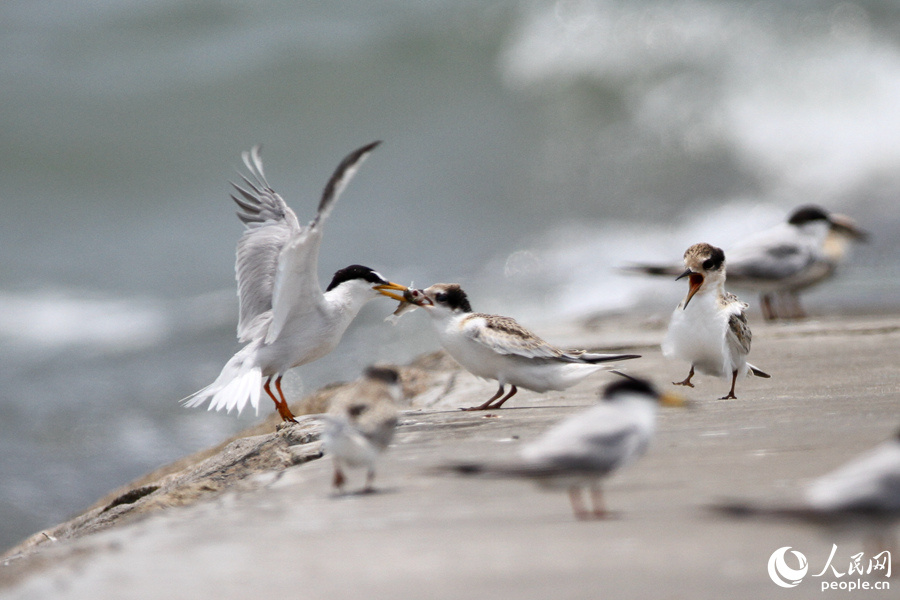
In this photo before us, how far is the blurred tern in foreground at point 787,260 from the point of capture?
835 cm

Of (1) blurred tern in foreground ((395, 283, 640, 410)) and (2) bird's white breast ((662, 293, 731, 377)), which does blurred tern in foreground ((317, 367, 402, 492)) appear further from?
(2) bird's white breast ((662, 293, 731, 377))

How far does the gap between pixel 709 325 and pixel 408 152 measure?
15.1 m

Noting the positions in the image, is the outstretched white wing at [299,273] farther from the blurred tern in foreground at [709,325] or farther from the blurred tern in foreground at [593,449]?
the blurred tern in foreground at [593,449]

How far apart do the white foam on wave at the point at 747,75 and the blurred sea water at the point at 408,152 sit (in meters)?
0.05

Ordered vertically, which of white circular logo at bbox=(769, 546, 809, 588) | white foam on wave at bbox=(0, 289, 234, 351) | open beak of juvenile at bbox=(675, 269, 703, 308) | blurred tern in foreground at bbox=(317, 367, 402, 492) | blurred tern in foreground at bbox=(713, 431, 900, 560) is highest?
white foam on wave at bbox=(0, 289, 234, 351)

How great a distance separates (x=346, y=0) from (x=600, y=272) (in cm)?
1196

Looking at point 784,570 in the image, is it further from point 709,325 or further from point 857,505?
point 709,325

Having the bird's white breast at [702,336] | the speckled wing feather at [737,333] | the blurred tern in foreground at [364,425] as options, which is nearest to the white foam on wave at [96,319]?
the bird's white breast at [702,336]

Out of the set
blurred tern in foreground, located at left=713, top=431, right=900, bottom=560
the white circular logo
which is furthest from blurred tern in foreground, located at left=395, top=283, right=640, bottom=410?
blurred tern in foreground, located at left=713, top=431, right=900, bottom=560

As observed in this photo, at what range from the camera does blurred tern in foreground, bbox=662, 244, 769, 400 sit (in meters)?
4.84

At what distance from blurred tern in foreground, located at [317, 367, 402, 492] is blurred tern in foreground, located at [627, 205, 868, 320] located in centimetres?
550

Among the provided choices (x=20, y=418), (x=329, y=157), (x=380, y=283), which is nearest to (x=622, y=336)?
(x=380, y=283)

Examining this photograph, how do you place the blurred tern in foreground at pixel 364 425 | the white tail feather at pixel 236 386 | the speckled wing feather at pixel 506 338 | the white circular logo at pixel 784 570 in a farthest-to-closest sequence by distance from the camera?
the white tail feather at pixel 236 386 < the speckled wing feather at pixel 506 338 < the blurred tern in foreground at pixel 364 425 < the white circular logo at pixel 784 570

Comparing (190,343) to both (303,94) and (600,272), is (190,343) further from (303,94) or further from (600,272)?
(303,94)
